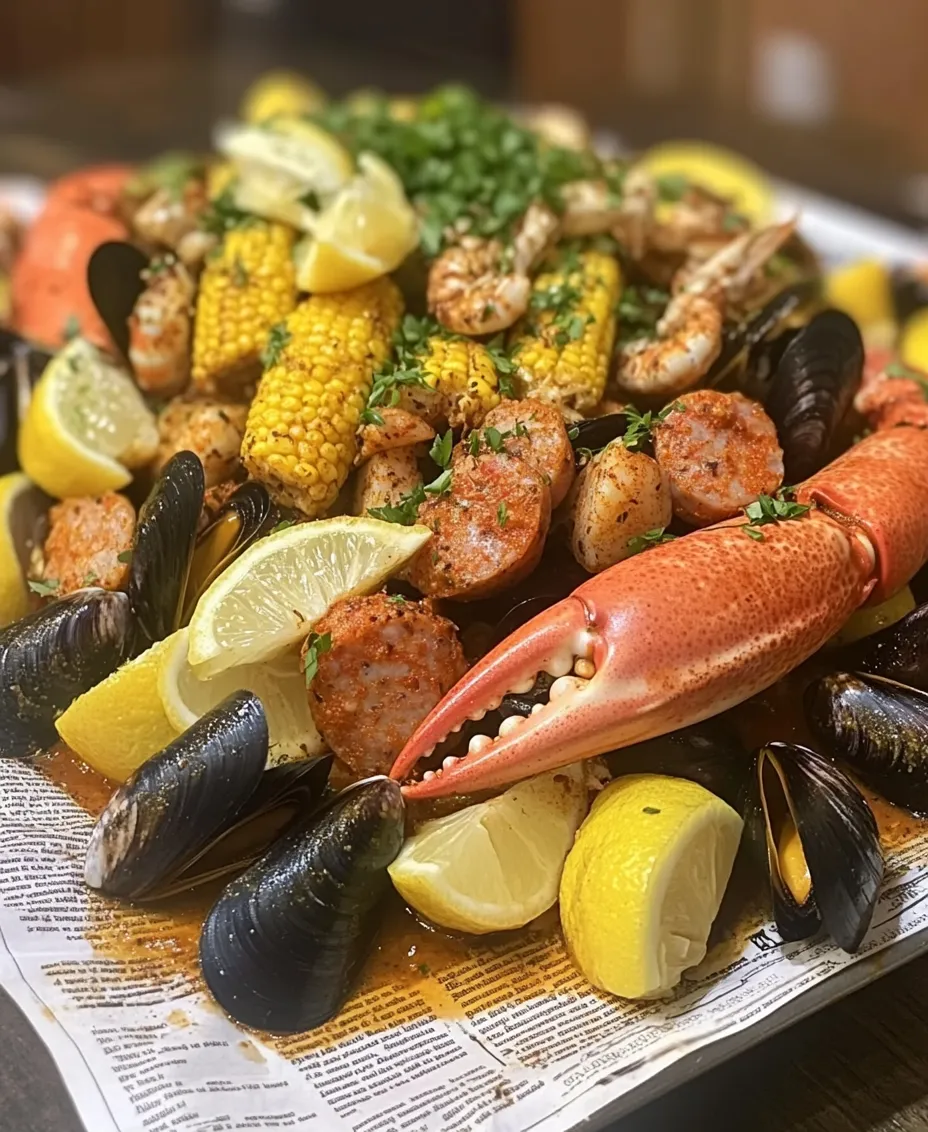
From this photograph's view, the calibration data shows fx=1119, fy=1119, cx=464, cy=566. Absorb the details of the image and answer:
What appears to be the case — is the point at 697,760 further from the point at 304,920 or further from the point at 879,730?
the point at 304,920

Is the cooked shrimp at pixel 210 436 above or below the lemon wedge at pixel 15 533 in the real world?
above

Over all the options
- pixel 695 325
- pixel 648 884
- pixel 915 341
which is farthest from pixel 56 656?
pixel 915 341

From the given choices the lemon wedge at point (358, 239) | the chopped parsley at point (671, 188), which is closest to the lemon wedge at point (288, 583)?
the lemon wedge at point (358, 239)

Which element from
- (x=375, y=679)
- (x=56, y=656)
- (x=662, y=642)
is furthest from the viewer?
(x=56, y=656)

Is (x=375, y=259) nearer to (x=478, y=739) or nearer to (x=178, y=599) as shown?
(x=178, y=599)

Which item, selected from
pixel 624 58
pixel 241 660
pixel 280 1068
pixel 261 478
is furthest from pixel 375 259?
pixel 624 58

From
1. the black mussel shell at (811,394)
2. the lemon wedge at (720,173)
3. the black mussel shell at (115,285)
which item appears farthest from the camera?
the lemon wedge at (720,173)

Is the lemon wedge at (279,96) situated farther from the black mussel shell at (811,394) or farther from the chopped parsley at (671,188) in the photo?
the black mussel shell at (811,394)
